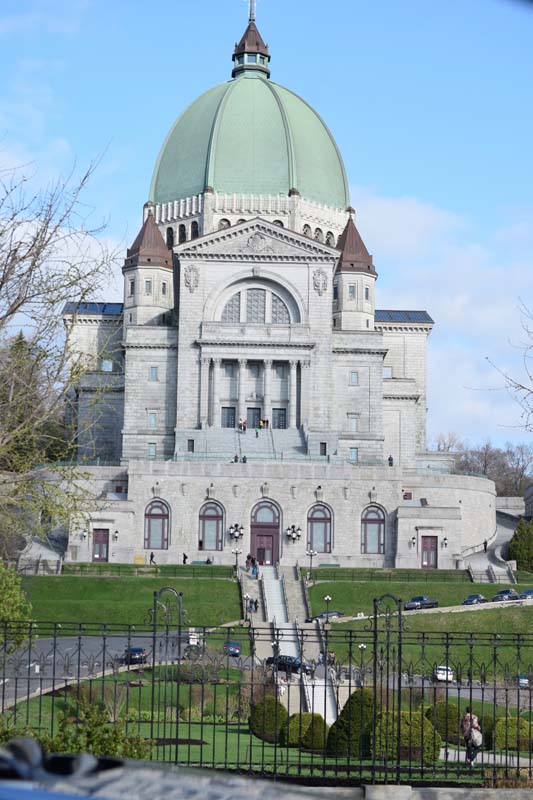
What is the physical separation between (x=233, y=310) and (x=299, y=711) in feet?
175

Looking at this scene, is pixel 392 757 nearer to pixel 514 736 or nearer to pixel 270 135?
pixel 514 736

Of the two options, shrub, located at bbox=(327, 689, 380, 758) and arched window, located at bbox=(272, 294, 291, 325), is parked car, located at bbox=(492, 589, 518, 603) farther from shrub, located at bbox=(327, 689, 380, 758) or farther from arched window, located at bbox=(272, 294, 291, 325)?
shrub, located at bbox=(327, 689, 380, 758)

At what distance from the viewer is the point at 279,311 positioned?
81.6 meters

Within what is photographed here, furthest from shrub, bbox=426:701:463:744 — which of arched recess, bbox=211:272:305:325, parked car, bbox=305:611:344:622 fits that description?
arched recess, bbox=211:272:305:325

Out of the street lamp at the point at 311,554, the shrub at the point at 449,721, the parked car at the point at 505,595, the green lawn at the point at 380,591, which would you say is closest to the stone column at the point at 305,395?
the street lamp at the point at 311,554

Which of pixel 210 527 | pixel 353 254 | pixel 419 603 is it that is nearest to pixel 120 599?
pixel 419 603

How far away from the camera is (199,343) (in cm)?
7975

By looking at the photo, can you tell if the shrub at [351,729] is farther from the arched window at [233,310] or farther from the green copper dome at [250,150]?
the green copper dome at [250,150]

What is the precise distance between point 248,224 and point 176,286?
36.7 feet

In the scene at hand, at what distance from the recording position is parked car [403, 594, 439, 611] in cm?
5378

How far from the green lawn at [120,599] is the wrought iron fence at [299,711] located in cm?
506

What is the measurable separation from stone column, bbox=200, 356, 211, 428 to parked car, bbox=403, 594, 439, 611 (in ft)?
89.2

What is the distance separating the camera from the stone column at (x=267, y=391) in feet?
261

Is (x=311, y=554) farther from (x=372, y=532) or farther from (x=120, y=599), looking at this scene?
(x=120, y=599)
